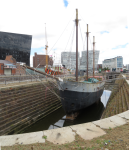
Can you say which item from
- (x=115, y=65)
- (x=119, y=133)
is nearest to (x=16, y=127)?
(x=119, y=133)

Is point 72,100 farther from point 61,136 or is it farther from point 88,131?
point 61,136

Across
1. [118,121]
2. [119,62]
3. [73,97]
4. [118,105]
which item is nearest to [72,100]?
[73,97]

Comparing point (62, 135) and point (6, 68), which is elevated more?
point (6, 68)

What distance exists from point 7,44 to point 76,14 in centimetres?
4446

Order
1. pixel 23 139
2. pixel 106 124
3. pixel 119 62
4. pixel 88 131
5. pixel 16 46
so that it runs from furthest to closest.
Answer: pixel 119 62 → pixel 16 46 → pixel 106 124 → pixel 88 131 → pixel 23 139

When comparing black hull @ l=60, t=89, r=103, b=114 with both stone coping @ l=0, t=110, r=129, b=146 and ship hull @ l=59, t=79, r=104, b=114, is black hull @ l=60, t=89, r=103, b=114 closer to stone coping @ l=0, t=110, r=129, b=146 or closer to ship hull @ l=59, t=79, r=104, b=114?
ship hull @ l=59, t=79, r=104, b=114

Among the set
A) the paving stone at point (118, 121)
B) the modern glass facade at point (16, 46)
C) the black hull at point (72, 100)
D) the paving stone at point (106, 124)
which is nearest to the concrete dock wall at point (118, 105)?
the black hull at point (72, 100)

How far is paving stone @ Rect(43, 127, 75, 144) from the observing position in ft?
12.1

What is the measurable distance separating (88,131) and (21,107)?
8.56m

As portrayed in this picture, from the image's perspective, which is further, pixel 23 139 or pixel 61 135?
pixel 61 135

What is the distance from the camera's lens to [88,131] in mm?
4242

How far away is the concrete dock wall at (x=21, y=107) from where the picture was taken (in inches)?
338

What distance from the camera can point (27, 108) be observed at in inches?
437

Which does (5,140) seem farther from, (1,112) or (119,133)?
(1,112)
